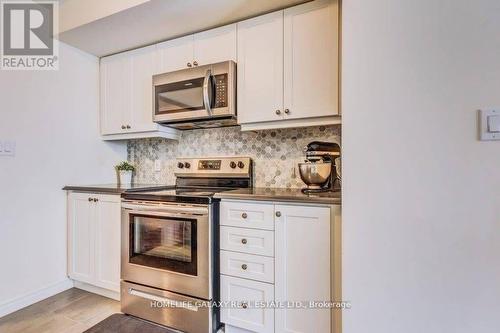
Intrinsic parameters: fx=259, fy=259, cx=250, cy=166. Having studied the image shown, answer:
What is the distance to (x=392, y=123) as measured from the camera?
1.09 m

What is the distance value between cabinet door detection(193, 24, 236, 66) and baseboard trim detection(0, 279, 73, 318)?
7.27 ft

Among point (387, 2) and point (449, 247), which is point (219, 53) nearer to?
point (387, 2)

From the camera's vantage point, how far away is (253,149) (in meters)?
2.17

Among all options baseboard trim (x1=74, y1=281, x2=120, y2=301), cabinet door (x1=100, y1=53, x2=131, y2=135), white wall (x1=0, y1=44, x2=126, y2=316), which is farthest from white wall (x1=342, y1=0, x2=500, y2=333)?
white wall (x1=0, y1=44, x2=126, y2=316)

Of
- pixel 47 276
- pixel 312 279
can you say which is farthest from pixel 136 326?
pixel 312 279

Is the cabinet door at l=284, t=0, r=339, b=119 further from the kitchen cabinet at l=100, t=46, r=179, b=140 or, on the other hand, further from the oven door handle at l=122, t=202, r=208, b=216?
the kitchen cabinet at l=100, t=46, r=179, b=140

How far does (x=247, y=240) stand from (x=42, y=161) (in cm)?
184

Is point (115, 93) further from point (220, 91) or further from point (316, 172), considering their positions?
point (316, 172)

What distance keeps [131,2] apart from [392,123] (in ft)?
5.92

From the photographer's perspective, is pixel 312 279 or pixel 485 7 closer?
pixel 485 7

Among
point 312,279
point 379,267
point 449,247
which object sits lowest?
point 312,279

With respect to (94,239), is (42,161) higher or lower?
higher

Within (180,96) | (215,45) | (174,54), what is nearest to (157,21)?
(174,54)

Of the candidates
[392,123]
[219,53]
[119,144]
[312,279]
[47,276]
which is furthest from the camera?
[119,144]
